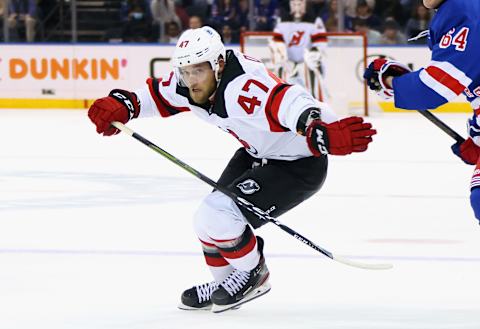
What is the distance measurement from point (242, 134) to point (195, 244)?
125 cm

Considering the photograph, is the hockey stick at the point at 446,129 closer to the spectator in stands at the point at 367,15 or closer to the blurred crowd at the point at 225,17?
the blurred crowd at the point at 225,17

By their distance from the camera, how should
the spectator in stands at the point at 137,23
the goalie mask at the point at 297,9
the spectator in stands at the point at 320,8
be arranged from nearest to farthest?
1. the goalie mask at the point at 297,9
2. the spectator in stands at the point at 320,8
3. the spectator in stands at the point at 137,23

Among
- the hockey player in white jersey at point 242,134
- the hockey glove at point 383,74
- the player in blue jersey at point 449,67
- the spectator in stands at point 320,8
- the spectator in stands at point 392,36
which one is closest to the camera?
the player in blue jersey at point 449,67

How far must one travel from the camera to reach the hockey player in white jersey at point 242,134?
10.6 ft

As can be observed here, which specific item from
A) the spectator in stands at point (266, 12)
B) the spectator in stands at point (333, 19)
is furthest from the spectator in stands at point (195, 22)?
the spectator in stands at point (333, 19)

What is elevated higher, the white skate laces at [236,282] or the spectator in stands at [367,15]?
the spectator in stands at [367,15]

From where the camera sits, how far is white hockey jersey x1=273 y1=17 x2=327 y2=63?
444 inches

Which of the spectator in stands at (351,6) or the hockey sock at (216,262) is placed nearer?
the hockey sock at (216,262)

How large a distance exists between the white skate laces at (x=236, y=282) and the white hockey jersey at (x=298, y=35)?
25.8 feet

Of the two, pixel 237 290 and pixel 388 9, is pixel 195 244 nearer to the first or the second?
pixel 237 290

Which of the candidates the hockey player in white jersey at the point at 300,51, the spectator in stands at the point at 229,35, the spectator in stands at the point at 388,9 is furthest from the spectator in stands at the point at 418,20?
the spectator in stands at the point at 229,35

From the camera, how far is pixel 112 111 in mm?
3572

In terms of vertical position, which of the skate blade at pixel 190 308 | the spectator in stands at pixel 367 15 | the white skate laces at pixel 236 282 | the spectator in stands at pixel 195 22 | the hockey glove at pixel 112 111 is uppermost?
the hockey glove at pixel 112 111

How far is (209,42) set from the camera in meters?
3.32
